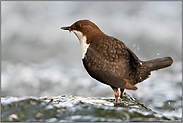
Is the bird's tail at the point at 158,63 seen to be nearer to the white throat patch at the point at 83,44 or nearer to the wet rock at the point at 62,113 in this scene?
the wet rock at the point at 62,113

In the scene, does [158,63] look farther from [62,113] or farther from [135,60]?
[62,113]

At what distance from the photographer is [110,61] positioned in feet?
8.95

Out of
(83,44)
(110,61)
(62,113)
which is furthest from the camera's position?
(83,44)

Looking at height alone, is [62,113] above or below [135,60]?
below

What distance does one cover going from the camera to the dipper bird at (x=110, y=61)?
2.70m

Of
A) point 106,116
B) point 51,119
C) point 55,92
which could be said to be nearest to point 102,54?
point 106,116

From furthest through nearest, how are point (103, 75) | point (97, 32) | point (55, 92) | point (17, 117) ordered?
point (55, 92)
point (97, 32)
point (103, 75)
point (17, 117)

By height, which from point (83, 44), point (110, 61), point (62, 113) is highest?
point (83, 44)

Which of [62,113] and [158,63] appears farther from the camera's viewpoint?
[158,63]

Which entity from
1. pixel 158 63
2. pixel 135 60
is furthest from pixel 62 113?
pixel 158 63

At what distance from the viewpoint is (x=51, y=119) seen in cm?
237

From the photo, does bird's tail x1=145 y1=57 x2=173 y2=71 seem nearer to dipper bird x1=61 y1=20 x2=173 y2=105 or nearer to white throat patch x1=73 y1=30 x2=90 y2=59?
dipper bird x1=61 y1=20 x2=173 y2=105

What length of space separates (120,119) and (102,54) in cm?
87

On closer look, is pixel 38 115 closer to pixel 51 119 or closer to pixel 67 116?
pixel 51 119
